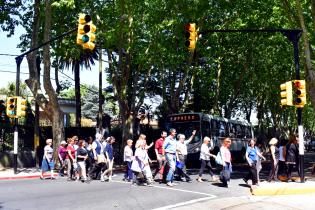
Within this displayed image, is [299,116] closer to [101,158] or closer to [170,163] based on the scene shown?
[170,163]

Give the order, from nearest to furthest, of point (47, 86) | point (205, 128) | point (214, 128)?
point (47, 86)
point (205, 128)
point (214, 128)

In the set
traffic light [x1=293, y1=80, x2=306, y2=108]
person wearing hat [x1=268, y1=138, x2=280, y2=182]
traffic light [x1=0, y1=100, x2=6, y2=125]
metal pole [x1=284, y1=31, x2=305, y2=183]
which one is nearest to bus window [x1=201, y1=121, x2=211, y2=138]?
person wearing hat [x1=268, y1=138, x2=280, y2=182]

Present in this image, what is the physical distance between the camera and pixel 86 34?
13.6 meters

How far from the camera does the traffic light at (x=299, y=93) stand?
15297mm

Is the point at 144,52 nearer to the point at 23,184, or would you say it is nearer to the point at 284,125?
the point at 23,184

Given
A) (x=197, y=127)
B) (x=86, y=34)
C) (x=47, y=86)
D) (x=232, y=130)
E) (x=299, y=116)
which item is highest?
(x=86, y=34)

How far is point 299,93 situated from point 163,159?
5325mm

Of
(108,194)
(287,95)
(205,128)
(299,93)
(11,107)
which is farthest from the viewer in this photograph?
(205,128)

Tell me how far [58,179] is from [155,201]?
655 cm

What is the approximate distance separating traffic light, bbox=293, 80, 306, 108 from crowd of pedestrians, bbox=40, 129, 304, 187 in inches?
59.2

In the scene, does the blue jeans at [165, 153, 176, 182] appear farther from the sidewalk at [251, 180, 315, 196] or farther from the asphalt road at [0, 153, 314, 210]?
the sidewalk at [251, 180, 315, 196]

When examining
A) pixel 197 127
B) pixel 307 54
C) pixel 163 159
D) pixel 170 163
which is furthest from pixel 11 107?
pixel 307 54

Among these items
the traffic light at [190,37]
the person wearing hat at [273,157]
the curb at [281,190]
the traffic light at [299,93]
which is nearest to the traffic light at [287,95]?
the traffic light at [299,93]

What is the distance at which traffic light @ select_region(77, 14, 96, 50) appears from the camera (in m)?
13.5
